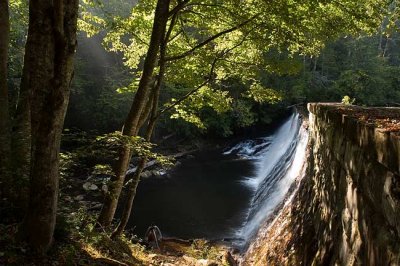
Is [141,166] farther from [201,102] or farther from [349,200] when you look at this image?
[349,200]

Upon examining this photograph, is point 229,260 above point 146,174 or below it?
below

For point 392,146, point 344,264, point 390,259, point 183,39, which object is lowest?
point 344,264

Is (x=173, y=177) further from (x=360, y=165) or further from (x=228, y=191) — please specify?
(x=360, y=165)

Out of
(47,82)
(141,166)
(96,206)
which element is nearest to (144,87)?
(141,166)

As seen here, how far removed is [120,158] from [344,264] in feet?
14.1

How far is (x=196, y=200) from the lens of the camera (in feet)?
49.8

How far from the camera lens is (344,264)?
3766mm

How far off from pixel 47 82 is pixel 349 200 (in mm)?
3165

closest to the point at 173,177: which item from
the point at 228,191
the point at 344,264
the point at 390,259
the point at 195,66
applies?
the point at 228,191

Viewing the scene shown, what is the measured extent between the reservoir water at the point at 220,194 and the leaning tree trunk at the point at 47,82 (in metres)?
6.85

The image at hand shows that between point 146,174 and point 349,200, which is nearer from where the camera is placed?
point 349,200

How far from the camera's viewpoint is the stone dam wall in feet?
8.41

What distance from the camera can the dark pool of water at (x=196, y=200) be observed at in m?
12.5

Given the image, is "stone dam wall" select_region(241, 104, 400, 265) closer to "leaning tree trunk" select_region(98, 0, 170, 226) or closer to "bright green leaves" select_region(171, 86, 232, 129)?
"bright green leaves" select_region(171, 86, 232, 129)
